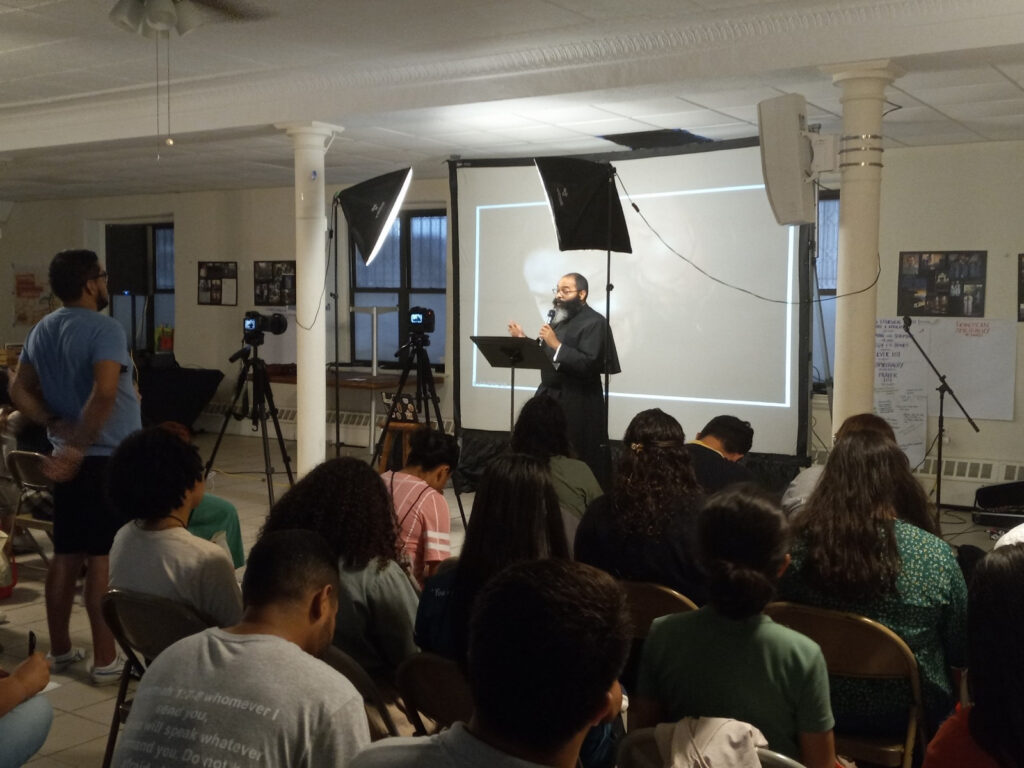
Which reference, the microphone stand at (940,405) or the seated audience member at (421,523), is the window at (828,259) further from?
the seated audience member at (421,523)

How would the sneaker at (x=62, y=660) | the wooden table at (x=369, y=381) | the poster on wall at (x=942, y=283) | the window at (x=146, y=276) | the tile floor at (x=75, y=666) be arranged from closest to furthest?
the tile floor at (x=75, y=666) → the sneaker at (x=62, y=660) → the poster on wall at (x=942, y=283) → the wooden table at (x=369, y=381) → the window at (x=146, y=276)

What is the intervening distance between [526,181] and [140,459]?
4780 mm

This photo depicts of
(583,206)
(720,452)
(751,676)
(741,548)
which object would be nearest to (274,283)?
(583,206)

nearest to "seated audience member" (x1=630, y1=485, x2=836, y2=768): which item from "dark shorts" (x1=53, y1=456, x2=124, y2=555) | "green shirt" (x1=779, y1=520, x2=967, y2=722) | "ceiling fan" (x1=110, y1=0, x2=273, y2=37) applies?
"green shirt" (x1=779, y1=520, x2=967, y2=722)

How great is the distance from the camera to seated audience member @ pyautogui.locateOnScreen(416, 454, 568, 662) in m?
2.03

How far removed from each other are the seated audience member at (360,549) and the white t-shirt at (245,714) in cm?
77

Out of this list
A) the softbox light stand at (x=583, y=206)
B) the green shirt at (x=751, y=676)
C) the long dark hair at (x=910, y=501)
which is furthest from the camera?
the softbox light stand at (x=583, y=206)

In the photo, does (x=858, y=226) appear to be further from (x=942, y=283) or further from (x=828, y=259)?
(x=828, y=259)

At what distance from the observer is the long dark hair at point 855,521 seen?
2.08 metres

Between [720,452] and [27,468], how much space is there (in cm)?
286

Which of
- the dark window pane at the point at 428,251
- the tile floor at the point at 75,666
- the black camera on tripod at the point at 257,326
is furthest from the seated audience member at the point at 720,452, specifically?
the dark window pane at the point at 428,251

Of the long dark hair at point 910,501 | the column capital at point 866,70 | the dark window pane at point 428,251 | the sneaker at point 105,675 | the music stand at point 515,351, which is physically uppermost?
the column capital at point 866,70

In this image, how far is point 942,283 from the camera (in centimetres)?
672

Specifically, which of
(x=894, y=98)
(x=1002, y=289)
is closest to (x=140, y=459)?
(x=894, y=98)
